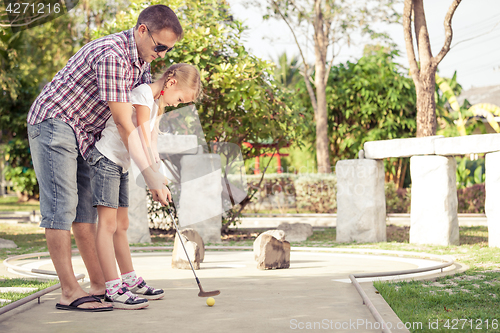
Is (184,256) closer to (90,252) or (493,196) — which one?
(90,252)

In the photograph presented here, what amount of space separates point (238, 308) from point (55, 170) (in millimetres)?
1411

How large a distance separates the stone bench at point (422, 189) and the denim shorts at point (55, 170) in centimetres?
584

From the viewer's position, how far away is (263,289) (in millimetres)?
4109

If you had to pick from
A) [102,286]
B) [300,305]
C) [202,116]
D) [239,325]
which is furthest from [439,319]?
[202,116]

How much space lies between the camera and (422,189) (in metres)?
7.93

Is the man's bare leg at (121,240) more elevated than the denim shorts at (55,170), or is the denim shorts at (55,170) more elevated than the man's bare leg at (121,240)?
the denim shorts at (55,170)

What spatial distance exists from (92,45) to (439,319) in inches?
104

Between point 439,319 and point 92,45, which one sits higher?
point 92,45

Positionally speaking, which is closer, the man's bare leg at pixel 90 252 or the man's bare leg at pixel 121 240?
the man's bare leg at pixel 90 252

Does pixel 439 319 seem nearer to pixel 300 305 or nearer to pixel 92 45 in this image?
pixel 300 305

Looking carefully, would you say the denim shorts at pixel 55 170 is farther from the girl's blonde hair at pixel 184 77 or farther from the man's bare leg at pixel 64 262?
the girl's blonde hair at pixel 184 77

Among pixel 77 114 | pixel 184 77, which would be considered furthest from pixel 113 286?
pixel 184 77

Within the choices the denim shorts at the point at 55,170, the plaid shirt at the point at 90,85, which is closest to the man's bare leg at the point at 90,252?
the denim shorts at the point at 55,170

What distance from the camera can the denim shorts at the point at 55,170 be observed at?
3.19 m
